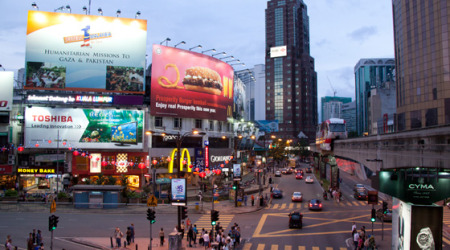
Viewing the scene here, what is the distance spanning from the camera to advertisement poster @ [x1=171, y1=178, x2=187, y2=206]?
82.8 ft

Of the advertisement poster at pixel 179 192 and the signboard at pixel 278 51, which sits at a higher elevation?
the signboard at pixel 278 51

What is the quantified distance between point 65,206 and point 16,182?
19327 mm

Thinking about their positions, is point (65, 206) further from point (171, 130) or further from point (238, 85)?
point (238, 85)

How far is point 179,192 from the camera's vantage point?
993 inches

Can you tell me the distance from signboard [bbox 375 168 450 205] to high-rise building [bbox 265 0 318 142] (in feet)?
549

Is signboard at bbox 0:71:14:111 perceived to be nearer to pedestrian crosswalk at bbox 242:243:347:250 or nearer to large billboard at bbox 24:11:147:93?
large billboard at bbox 24:11:147:93

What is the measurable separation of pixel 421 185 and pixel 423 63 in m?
75.3

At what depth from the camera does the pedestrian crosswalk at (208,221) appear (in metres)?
32.0

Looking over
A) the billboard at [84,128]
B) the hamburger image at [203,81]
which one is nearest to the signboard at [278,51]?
the hamburger image at [203,81]

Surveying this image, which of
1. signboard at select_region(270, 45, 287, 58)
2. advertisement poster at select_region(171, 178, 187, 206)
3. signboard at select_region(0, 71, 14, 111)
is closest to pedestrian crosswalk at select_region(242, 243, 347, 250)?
advertisement poster at select_region(171, 178, 187, 206)

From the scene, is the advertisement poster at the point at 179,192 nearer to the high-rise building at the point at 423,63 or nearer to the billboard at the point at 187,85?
the billboard at the point at 187,85

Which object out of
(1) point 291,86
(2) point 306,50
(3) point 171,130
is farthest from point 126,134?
(2) point 306,50

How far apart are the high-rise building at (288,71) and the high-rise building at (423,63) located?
300 ft

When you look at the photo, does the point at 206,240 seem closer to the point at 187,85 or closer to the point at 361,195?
the point at 361,195
